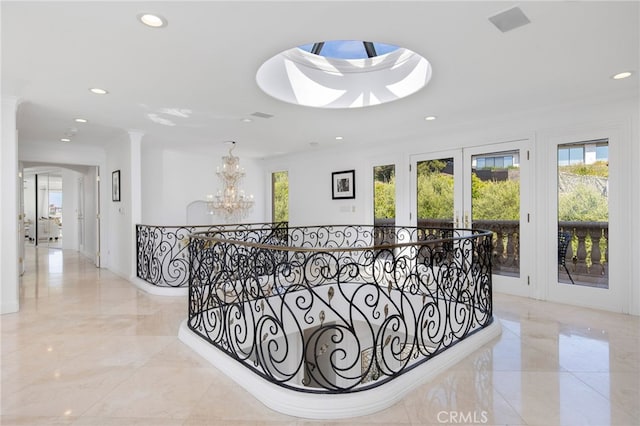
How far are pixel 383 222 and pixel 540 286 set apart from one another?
2661 mm

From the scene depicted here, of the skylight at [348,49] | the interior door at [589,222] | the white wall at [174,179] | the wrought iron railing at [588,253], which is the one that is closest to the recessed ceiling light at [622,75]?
the interior door at [589,222]

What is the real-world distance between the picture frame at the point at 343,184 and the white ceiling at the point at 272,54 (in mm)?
2016

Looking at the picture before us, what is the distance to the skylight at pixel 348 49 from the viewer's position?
3934 millimetres

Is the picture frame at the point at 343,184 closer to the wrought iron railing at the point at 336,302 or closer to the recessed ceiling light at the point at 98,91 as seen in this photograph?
the wrought iron railing at the point at 336,302

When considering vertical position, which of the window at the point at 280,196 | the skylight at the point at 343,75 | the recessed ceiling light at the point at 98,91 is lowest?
the window at the point at 280,196

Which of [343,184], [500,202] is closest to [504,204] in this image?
[500,202]

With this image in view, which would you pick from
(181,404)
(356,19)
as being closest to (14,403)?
(181,404)

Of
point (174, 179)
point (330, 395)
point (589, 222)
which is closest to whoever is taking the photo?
point (330, 395)

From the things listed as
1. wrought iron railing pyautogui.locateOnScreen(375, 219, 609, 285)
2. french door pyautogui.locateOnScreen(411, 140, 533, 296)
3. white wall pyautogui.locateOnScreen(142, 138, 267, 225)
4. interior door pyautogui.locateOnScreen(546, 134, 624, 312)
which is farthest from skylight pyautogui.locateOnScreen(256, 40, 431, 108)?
white wall pyautogui.locateOnScreen(142, 138, 267, 225)

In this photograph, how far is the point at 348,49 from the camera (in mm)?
4004

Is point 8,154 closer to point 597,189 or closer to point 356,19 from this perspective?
point 356,19

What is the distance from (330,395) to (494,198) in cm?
400

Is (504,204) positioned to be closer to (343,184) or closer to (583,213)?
(583,213)

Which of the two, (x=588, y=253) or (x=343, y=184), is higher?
(x=343, y=184)
